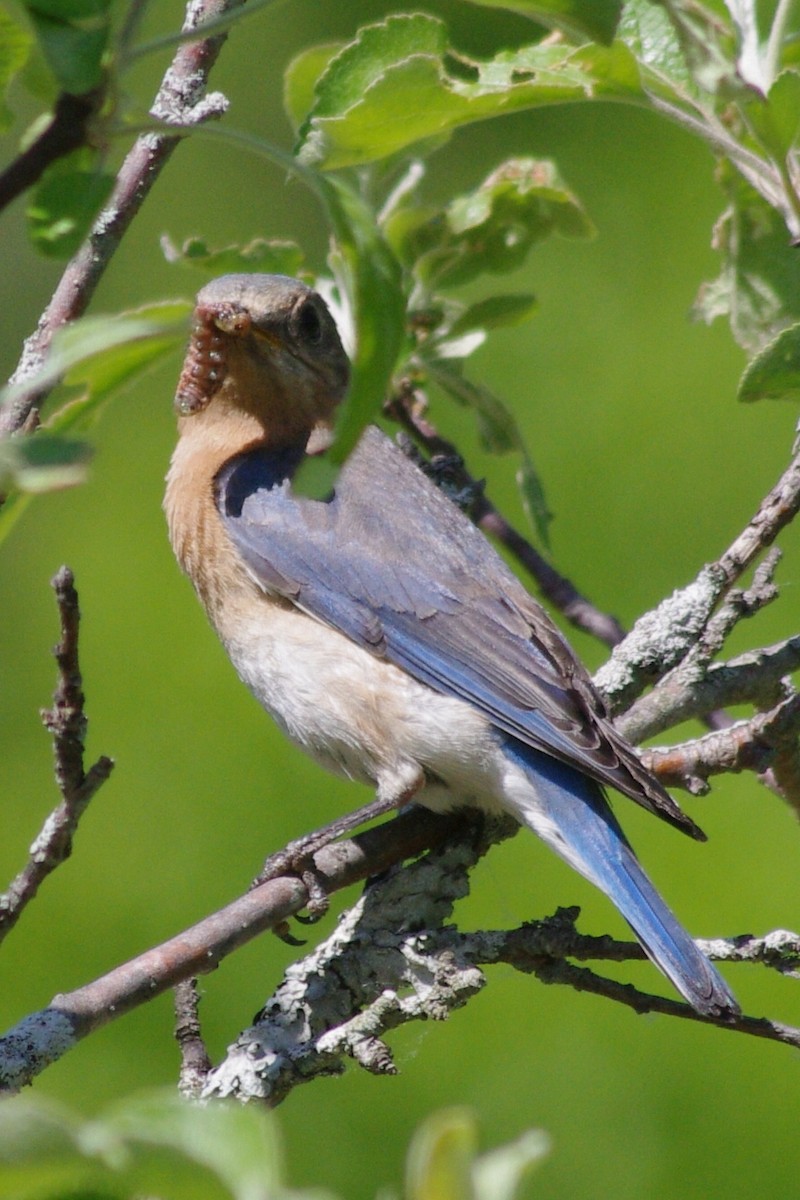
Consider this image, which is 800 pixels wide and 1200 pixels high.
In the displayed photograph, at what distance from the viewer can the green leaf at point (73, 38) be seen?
104cm

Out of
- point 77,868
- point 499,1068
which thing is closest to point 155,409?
point 77,868

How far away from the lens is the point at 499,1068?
4.02 meters

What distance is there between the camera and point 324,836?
9.32 ft

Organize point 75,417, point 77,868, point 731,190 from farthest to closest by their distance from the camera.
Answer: point 77,868, point 731,190, point 75,417

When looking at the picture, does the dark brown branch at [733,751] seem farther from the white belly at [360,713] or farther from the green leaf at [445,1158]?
the green leaf at [445,1158]

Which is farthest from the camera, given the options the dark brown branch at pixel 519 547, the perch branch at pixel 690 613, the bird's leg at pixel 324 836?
the dark brown branch at pixel 519 547

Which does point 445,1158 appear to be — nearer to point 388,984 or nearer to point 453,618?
point 388,984

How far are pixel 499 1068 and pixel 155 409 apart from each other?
8.18ft

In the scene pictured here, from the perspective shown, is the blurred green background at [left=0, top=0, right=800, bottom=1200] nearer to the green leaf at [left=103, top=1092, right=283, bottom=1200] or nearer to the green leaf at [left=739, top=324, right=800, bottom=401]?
the green leaf at [left=739, top=324, right=800, bottom=401]

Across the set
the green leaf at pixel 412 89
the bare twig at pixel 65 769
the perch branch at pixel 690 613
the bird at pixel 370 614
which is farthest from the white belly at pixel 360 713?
the green leaf at pixel 412 89

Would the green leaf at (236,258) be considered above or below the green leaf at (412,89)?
above

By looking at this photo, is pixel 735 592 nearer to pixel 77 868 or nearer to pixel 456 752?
pixel 456 752

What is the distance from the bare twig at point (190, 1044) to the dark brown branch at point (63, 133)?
1.42 m

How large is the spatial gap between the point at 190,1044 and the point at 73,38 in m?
1.61
